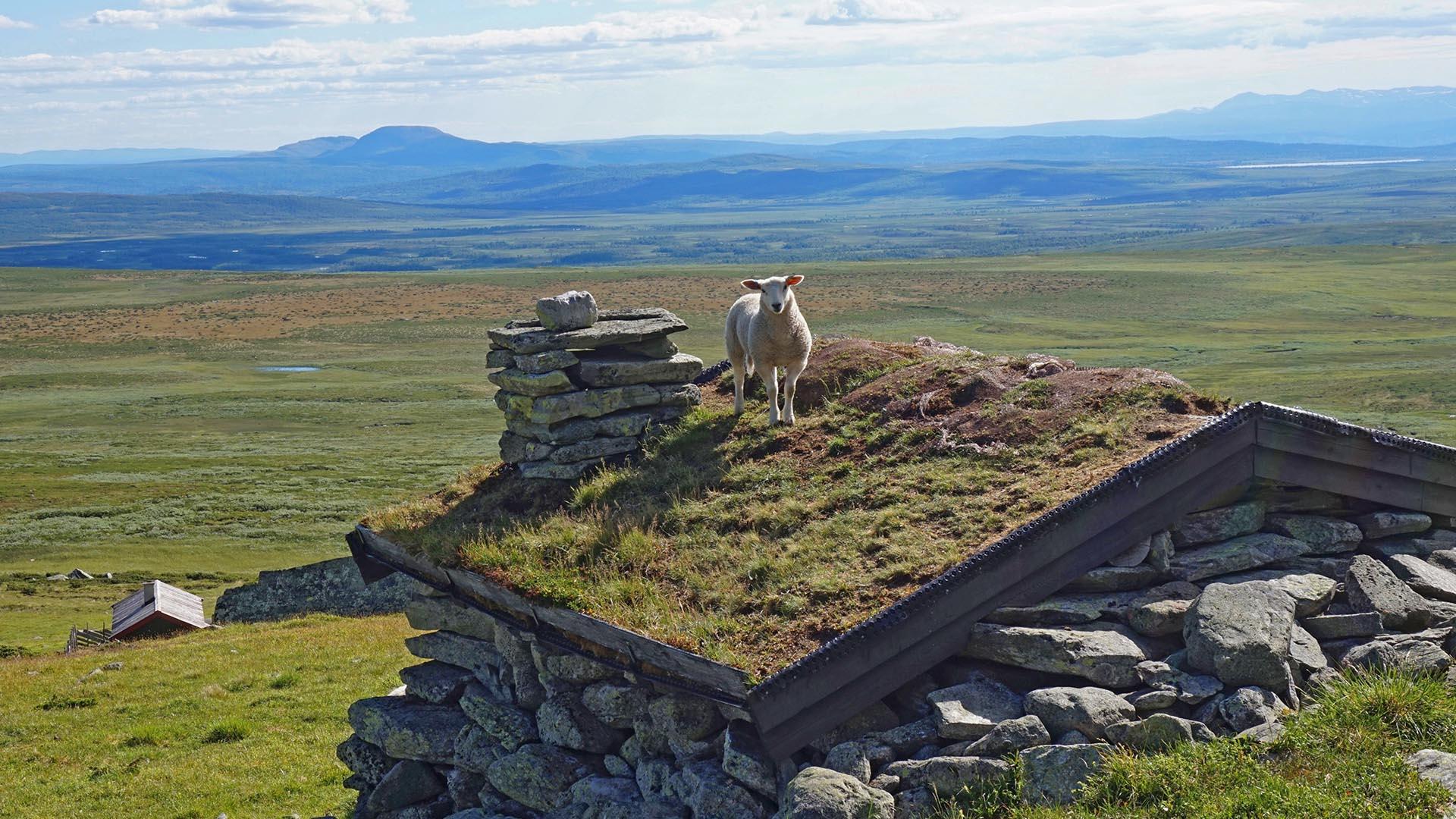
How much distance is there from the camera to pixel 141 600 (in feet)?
111

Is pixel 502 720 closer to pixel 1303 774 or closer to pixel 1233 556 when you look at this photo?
pixel 1233 556

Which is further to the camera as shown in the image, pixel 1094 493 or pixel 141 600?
pixel 141 600

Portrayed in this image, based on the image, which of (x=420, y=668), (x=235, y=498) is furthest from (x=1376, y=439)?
(x=235, y=498)

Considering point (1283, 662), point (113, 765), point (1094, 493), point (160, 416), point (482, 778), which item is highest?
point (1094, 493)

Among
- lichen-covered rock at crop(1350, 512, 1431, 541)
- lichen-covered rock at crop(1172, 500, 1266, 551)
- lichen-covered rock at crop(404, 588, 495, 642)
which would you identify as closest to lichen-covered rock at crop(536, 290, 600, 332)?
lichen-covered rock at crop(404, 588, 495, 642)

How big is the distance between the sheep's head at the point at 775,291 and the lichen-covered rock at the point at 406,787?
7.25 m

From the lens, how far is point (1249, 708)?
33.0 ft

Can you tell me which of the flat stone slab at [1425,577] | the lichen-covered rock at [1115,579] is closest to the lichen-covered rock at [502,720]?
the lichen-covered rock at [1115,579]

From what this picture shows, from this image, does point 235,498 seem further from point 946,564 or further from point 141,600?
point 946,564

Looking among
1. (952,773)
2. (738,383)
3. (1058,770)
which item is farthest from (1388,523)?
(738,383)

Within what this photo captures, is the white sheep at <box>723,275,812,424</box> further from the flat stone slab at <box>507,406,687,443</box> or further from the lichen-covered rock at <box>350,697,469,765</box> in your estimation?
the lichen-covered rock at <box>350,697,469,765</box>

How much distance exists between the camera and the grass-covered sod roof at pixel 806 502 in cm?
1209

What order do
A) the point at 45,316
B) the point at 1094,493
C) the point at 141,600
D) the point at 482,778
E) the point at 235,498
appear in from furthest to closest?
the point at 45,316
the point at 235,498
the point at 141,600
the point at 482,778
the point at 1094,493

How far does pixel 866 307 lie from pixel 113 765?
12719cm
